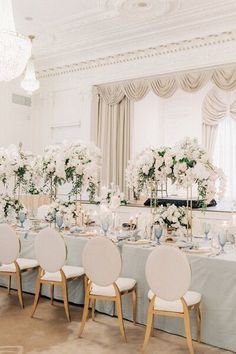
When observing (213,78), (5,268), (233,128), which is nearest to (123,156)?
(213,78)

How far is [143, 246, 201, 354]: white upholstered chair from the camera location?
3529 millimetres

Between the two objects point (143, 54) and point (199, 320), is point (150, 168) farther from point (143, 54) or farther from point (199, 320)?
point (143, 54)

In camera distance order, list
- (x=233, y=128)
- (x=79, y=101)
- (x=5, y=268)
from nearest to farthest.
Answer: (x=5, y=268)
(x=79, y=101)
(x=233, y=128)

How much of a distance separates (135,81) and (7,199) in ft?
12.5

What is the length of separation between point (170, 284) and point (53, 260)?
144cm

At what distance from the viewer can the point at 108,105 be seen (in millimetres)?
8977

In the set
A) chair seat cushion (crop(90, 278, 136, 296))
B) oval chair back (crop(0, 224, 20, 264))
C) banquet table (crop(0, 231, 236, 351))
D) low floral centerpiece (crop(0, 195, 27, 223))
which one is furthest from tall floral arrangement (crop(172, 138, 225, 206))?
low floral centerpiece (crop(0, 195, 27, 223))

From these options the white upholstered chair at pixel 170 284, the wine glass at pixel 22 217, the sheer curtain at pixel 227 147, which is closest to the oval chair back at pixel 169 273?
the white upholstered chair at pixel 170 284

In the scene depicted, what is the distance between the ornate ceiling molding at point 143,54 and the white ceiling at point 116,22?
0.32 ft

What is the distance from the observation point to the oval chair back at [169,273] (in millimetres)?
3520

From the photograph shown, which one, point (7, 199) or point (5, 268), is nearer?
point (5, 268)

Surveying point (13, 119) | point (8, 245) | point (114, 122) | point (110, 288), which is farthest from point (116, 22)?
point (110, 288)

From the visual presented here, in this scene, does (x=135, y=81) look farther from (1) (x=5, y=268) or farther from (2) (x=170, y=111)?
(1) (x=5, y=268)

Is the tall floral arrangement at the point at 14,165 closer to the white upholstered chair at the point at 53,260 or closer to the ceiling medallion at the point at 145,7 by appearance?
the white upholstered chair at the point at 53,260
